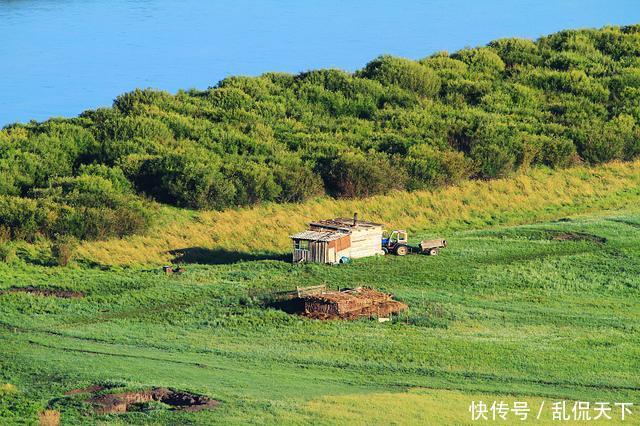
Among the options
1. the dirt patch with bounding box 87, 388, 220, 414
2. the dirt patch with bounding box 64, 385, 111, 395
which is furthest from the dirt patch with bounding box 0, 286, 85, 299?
the dirt patch with bounding box 87, 388, 220, 414

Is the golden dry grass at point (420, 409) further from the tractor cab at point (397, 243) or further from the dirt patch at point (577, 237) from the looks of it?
the dirt patch at point (577, 237)

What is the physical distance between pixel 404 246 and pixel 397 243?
14.6 inches

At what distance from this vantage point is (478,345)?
50438 millimetres

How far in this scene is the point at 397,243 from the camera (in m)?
63.2

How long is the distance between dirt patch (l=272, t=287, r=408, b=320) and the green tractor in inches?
322

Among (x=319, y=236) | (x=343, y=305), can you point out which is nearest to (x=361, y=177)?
(x=319, y=236)

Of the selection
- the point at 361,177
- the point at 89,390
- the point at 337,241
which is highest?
the point at 361,177

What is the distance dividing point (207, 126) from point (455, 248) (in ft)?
67.2

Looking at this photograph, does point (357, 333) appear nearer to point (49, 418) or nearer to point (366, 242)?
point (366, 242)

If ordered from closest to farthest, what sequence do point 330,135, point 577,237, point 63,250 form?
point 63,250
point 577,237
point 330,135

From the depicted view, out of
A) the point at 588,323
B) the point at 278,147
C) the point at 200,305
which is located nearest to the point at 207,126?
the point at 278,147

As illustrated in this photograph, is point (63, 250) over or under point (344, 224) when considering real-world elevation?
under

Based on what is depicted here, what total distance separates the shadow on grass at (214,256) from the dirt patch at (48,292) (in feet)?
25.1

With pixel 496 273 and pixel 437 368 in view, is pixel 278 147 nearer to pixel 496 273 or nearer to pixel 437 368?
pixel 496 273
